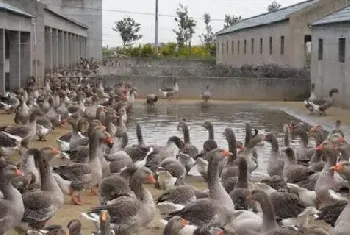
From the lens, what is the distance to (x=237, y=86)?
135ft

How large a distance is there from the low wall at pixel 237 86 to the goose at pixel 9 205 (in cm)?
3011

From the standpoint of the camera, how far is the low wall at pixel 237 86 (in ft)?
135

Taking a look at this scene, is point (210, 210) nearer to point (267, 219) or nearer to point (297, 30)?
point (267, 219)

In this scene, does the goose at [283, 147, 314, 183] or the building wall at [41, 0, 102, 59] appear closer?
the goose at [283, 147, 314, 183]

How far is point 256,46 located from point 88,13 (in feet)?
70.9

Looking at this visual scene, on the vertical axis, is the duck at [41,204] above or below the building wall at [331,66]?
below

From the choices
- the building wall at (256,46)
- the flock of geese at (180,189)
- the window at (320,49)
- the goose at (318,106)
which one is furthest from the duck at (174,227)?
the building wall at (256,46)

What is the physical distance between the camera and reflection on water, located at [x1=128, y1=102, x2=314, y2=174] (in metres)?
→ 23.0

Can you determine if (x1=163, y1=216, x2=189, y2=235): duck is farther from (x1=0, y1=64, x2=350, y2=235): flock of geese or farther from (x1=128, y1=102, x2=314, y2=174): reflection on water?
(x1=128, y1=102, x2=314, y2=174): reflection on water

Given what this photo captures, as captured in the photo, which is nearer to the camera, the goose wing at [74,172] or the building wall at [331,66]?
the goose wing at [74,172]

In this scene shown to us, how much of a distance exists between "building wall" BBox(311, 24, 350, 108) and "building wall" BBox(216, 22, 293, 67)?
8616mm

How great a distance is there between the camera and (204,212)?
1072 cm

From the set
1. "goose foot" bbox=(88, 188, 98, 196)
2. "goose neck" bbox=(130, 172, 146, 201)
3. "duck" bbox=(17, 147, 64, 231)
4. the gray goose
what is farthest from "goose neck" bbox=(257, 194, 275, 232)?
"goose foot" bbox=(88, 188, 98, 196)

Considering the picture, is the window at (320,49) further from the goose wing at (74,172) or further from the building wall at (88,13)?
the building wall at (88,13)
